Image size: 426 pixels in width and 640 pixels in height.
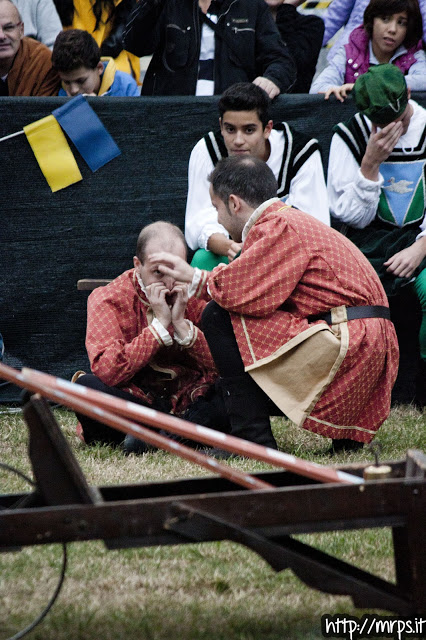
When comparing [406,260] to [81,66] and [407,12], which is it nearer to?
[407,12]

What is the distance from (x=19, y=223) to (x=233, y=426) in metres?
1.92

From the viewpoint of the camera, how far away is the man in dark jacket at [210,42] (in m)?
→ 5.02

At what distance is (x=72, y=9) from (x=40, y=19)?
0.26m

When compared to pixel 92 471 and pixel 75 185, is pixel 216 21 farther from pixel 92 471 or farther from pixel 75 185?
pixel 92 471

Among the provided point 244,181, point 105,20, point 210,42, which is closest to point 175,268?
point 244,181

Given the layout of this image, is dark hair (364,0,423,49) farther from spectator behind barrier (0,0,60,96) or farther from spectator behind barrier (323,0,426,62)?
spectator behind barrier (0,0,60,96)

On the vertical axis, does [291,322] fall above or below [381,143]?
below

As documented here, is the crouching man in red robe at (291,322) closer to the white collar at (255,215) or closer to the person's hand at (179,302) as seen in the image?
the white collar at (255,215)

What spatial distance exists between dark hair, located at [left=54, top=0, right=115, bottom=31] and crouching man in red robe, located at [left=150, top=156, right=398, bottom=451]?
96.3 inches

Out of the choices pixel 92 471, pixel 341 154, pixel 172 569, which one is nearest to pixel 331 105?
pixel 341 154

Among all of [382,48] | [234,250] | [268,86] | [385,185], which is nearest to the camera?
[234,250]

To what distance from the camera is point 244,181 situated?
3.67 metres

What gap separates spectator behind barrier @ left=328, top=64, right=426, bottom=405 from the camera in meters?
4.47

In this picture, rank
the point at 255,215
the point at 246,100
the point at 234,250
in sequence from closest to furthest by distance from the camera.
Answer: the point at 255,215, the point at 234,250, the point at 246,100
